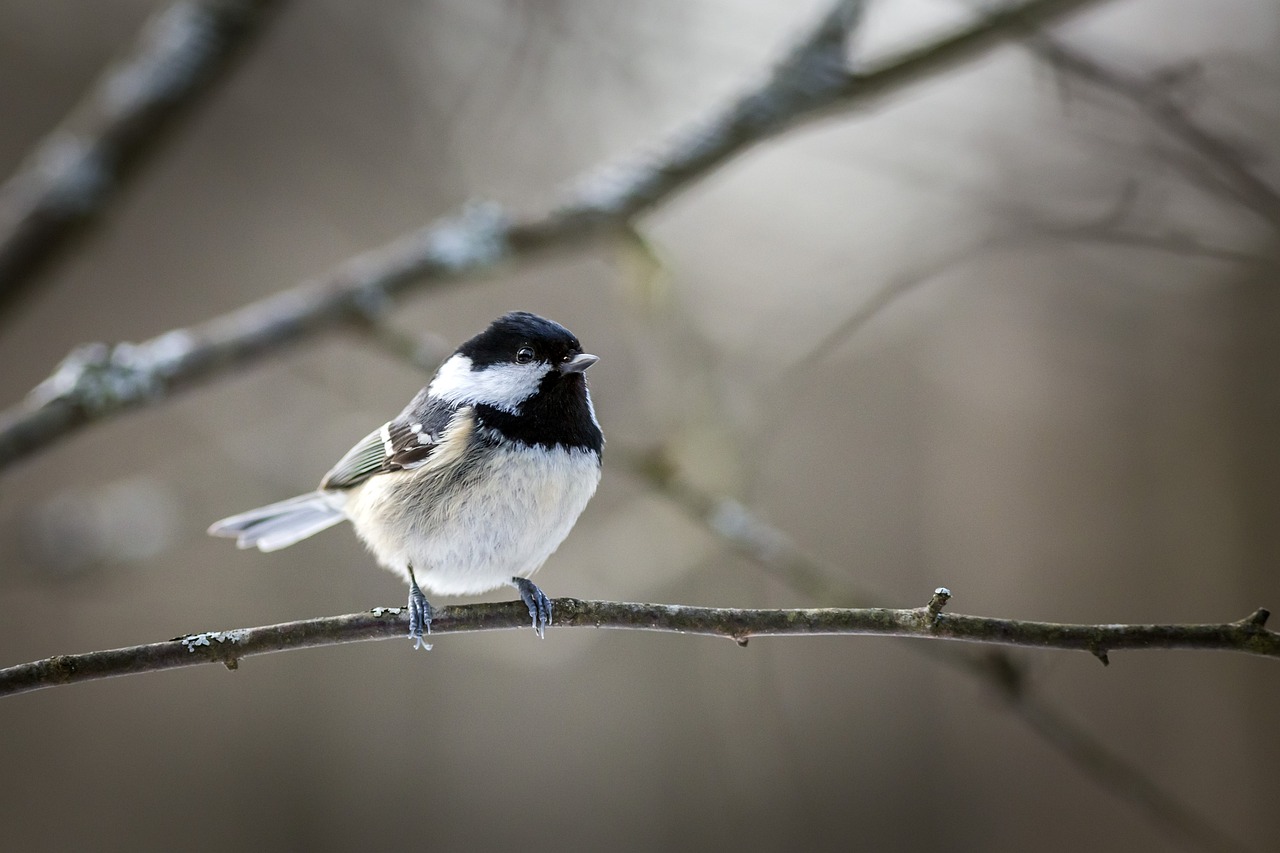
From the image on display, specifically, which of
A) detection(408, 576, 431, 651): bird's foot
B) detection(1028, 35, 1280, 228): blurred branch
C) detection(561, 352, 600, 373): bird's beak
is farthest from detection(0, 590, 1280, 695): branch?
detection(1028, 35, 1280, 228): blurred branch

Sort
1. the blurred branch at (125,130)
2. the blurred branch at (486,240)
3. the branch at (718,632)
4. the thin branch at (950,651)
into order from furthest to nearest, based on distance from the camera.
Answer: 1. the blurred branch at (125,130)
2. the blurred branch at (486,240)
3. the thin branch at (950,651)
4. the branch at (718,632)

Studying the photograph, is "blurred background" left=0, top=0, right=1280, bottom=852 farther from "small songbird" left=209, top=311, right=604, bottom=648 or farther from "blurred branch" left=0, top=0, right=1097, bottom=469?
"small songbird" left=209, top=311, right=604, bottom=648

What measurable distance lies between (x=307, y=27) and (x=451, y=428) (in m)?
3.12

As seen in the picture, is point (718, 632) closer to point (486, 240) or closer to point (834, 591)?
point (834, 591)

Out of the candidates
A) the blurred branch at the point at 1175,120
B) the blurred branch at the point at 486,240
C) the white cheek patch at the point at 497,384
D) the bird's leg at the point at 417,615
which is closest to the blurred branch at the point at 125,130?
the blurred branch at the point at 486,240

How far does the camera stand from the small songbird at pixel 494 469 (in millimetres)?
1677

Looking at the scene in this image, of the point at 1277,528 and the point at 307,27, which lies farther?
the point at 307,27

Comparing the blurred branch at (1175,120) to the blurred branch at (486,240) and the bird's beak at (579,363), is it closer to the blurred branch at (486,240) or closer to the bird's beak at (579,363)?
the blurred branch at (486,240)

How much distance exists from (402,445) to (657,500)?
0.94m

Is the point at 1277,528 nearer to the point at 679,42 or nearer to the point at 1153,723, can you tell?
the point at 1153,723

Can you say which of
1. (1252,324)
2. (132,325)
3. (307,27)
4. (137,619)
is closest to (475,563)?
(137,619)

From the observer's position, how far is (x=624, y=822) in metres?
3.35

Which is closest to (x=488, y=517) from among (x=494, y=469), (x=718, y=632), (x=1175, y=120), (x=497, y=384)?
(x=494, y=469)

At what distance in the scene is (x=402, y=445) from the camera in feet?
6.23
